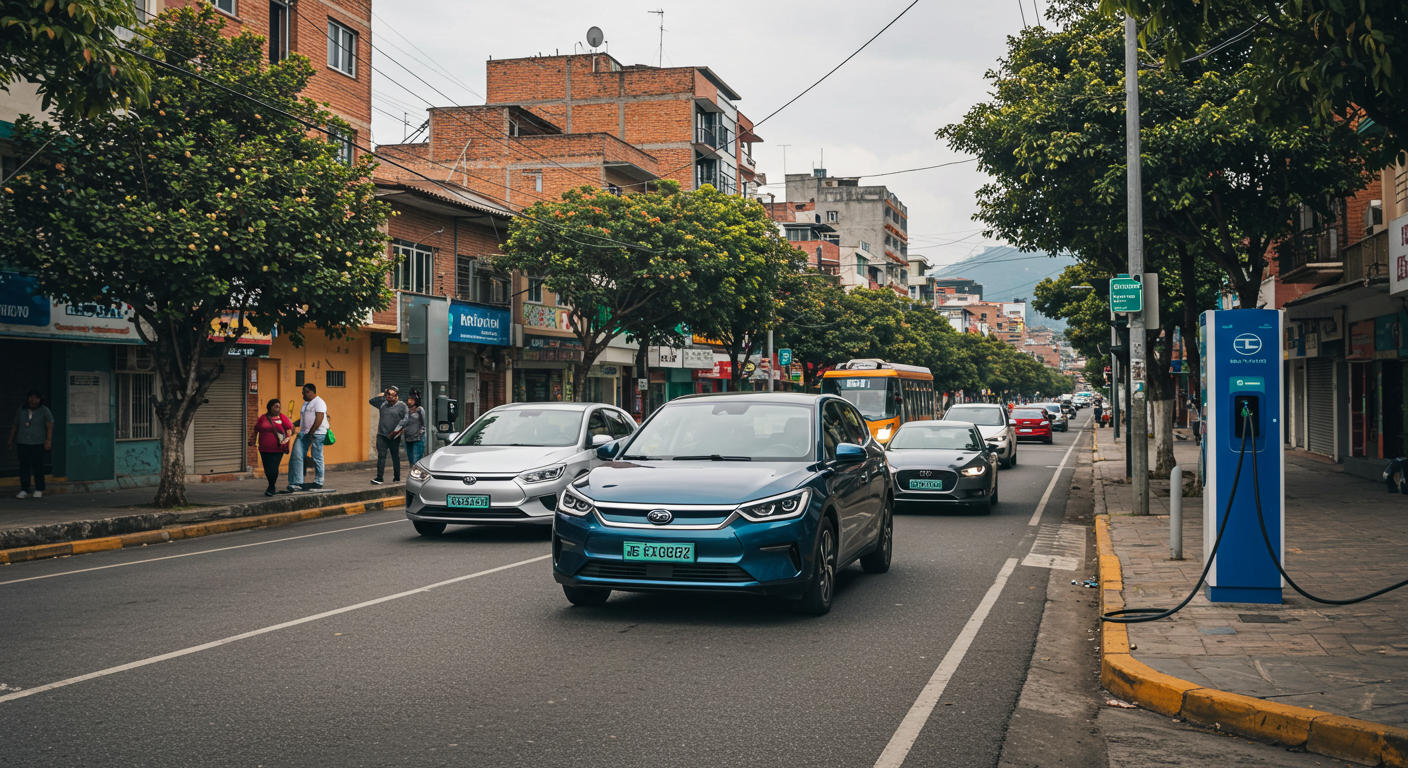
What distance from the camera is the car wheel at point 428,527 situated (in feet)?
41.5

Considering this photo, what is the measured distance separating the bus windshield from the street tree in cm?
1915

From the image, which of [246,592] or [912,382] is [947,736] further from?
[912,382]

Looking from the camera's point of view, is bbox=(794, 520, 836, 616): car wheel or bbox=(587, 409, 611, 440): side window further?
bbox=(587, 409, 611, 440): side window

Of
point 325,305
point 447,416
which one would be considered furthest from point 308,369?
point 325,305

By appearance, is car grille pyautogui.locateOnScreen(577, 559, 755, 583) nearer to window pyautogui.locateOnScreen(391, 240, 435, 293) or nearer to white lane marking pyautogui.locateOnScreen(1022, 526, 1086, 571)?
white lane marking pyautogui.locateOnScreen(1022, 526, 1086, 571)

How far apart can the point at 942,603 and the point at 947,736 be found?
3589mm

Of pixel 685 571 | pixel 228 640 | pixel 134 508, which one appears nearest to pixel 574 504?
pixel 685 571

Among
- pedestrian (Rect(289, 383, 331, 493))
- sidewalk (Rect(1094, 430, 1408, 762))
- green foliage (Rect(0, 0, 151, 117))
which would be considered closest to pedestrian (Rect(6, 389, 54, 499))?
pedestrian (Rect(289, 383, 331, 493))

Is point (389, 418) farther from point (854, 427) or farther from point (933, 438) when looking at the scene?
point (854, 427)

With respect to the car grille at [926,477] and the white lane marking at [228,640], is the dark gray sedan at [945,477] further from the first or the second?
the white lane marking at [228,640]

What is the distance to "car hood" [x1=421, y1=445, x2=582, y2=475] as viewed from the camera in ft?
40.5

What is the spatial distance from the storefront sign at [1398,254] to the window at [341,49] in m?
23.0

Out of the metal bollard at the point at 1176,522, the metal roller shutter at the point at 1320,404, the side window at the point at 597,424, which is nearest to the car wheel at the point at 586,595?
the metal bollard at the point at 1176,522

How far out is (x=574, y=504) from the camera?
755 cm
